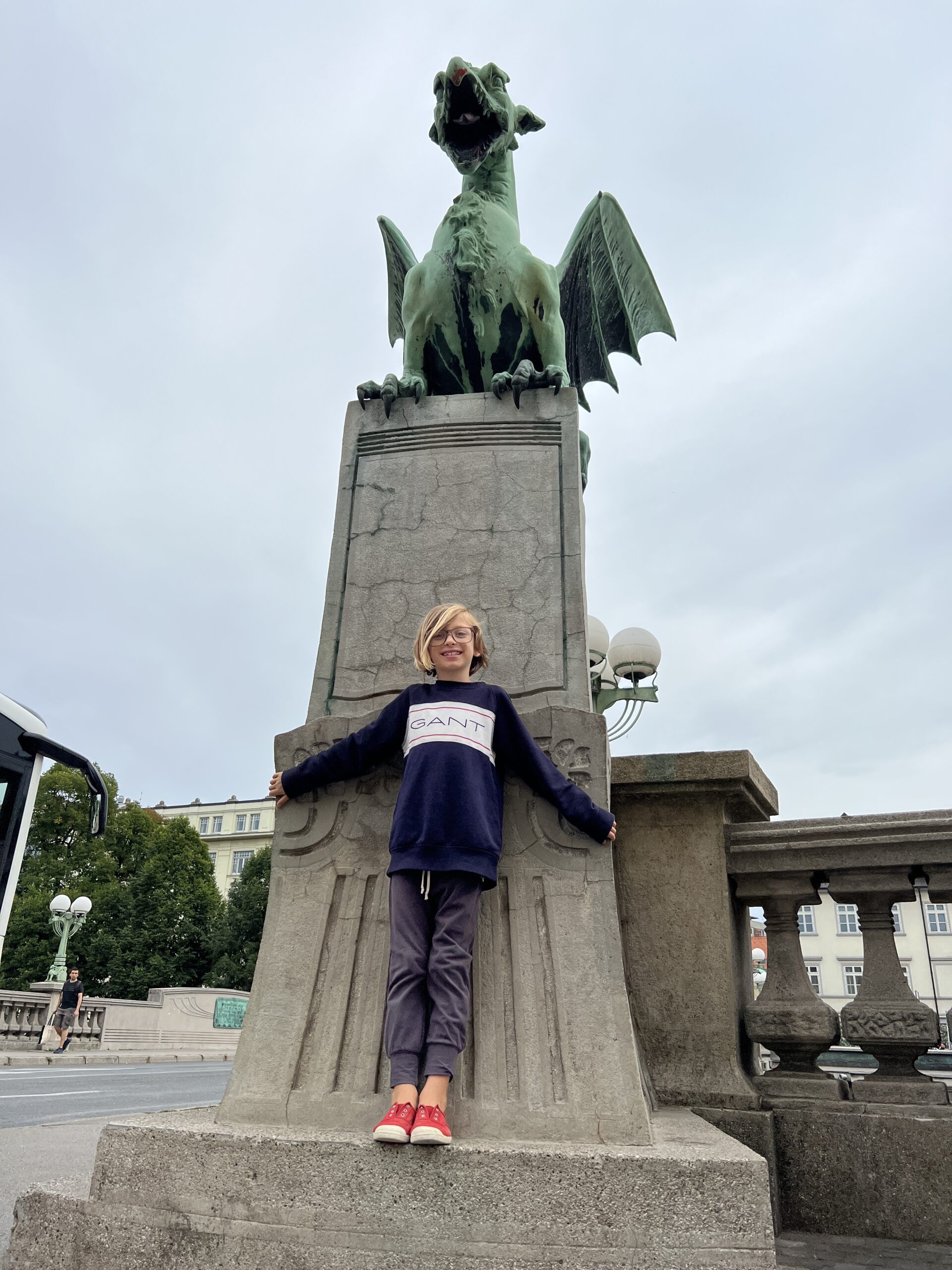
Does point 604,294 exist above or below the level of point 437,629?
above

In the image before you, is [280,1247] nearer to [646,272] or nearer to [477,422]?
[477,422]

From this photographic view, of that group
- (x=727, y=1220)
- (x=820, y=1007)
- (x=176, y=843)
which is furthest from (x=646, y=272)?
(x=176, y=843)

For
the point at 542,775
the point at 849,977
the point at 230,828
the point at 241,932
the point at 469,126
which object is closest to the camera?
the point at 542,775

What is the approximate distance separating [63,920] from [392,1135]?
86.9 ft

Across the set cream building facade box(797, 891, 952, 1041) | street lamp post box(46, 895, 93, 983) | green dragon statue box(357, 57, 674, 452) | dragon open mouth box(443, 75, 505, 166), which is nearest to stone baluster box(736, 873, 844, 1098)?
green dragon statue box(357, 57, 674, 452)

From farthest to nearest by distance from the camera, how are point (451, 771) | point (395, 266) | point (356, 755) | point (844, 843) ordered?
point (395, 266) → point (844, 843) → point (356, 755) → point (451, 771)

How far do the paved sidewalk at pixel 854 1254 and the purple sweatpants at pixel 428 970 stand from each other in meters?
1.15

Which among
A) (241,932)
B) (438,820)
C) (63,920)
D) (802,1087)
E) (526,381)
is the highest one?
(526,381)

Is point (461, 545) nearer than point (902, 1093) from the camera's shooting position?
No

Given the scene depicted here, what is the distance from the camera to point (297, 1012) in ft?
9.20

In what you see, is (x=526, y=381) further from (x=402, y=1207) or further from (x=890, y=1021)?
(x=402, y=1207)

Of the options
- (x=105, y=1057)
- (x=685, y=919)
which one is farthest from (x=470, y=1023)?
(x=105, y=1057)

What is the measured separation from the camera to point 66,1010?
17859 mm

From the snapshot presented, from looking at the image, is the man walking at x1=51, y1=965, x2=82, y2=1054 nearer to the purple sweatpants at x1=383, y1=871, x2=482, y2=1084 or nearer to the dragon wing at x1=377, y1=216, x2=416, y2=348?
the dragon wing at x1=377, y1=216, x2=416, y2=348
